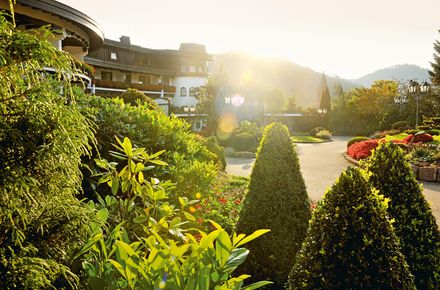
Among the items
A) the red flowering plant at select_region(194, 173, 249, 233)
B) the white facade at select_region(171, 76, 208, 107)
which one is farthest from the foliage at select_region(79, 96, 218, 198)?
the white facade at select_region(171, 76, 208, 107)

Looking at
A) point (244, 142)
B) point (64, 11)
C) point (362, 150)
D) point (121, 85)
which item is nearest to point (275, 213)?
point (64, 11)

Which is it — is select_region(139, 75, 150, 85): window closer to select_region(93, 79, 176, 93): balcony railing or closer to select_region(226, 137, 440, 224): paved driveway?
select_region(93, 79, 176, 93): balcony railing

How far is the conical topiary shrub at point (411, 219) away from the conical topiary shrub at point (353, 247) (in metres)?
0.98

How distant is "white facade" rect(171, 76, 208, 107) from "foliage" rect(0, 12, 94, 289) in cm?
5368

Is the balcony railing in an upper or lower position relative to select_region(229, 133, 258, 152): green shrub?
upper

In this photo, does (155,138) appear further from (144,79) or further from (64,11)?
(144,79)

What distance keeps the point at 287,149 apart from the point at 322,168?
1623 centimetres

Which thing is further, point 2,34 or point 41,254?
point 41,254

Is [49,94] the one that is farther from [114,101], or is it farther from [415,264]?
[114,101]

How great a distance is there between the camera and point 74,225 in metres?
2.55

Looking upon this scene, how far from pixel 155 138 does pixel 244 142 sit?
24.6 metres

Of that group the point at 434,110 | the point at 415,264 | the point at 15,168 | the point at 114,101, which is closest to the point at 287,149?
the point at 415,264

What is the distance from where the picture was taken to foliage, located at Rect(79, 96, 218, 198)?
622cm

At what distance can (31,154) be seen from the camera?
83.3 inches
